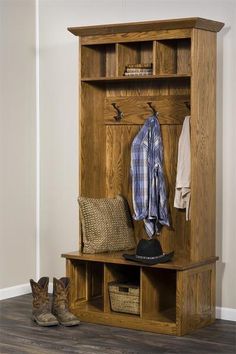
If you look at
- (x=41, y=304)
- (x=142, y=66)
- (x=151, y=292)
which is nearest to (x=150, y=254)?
(x=151, y=292)

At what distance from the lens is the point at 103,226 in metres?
5.73

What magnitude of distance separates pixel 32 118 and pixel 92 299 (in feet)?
5.66

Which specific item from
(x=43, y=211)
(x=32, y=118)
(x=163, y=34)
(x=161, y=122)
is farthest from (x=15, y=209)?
(x=163, y=34)

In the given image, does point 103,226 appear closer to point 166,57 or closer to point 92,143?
point 92,143

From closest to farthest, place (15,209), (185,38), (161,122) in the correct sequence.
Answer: (185,38)
(161,122)
(15,209)

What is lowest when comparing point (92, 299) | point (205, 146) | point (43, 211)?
point (92, 299)

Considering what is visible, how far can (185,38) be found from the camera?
215 inches

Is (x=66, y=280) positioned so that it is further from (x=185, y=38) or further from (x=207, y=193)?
(x=185, y=38)

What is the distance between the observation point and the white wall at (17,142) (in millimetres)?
6402

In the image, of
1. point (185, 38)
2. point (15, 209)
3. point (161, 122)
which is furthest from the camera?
point (15, 209)

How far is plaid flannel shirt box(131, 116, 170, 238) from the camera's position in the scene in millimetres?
5730

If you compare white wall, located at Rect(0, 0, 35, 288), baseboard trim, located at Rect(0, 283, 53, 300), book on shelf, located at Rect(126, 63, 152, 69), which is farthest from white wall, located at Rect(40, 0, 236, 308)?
book on shelf, located at Rect(126, 63, 152, 69)

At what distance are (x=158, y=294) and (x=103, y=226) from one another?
650 millimetres

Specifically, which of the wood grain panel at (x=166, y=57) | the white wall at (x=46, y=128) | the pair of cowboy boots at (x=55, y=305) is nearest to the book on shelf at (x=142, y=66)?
the wood grain panel at (x=166, y=57)
